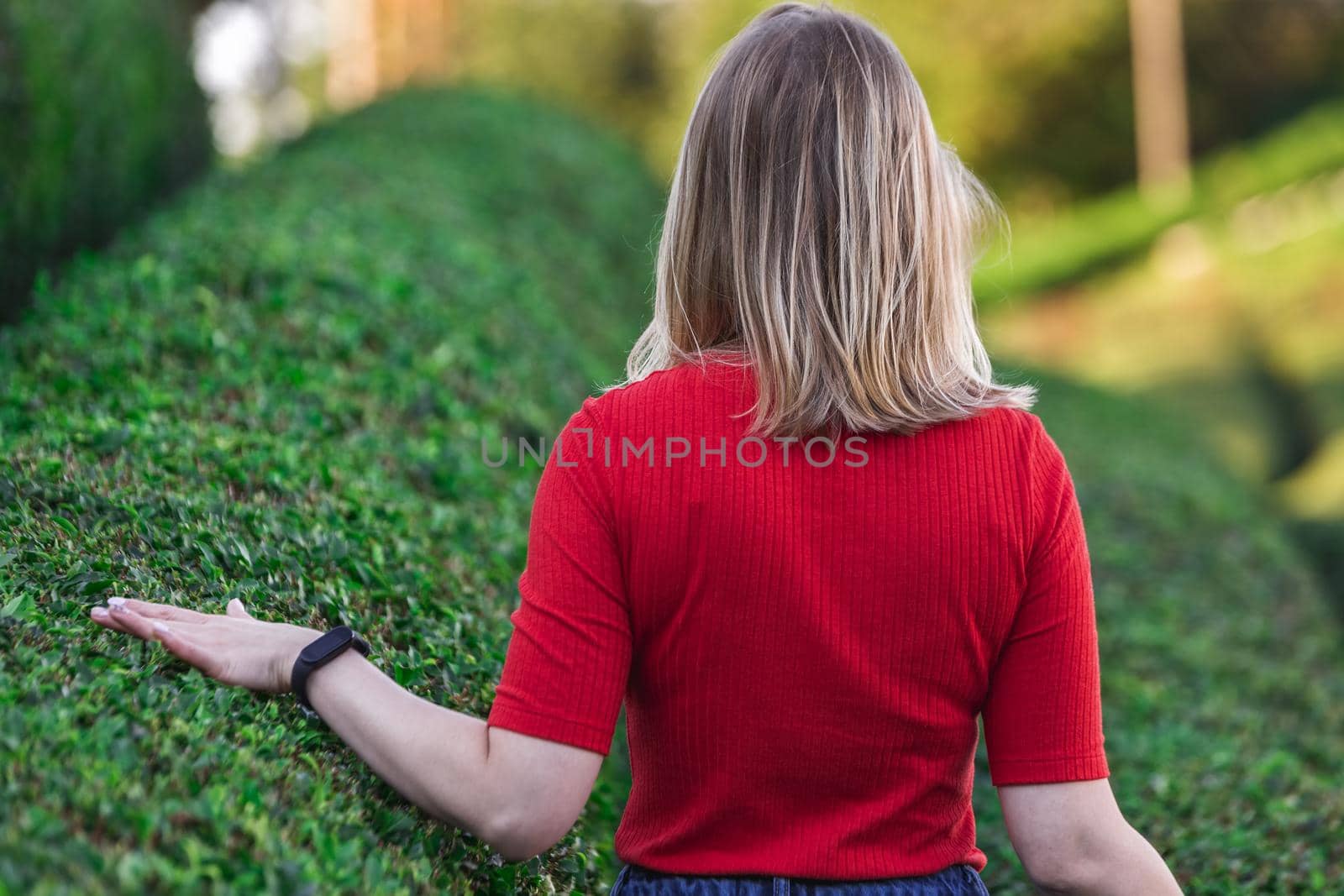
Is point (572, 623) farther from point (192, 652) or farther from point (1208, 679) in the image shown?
point (1208, 679)

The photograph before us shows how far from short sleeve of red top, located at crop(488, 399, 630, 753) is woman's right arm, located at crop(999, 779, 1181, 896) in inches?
25.5

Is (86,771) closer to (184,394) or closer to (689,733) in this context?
(689,733)

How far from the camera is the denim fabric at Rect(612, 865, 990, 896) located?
1.81m

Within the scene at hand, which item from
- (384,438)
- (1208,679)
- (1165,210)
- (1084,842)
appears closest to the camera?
(1084,842)

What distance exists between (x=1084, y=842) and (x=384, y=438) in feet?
8.74

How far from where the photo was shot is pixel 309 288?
15.4 feet

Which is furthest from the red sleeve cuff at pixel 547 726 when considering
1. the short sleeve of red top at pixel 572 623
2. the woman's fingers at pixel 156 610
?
the woman's fingers at pixel 156 610

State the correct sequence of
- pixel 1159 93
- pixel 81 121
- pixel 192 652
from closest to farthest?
pixel 192 652, pixel 81 121, pixel 1159 93

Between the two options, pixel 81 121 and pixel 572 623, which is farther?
pixel 81 121

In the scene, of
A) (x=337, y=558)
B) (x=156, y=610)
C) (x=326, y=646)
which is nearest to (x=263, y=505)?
(x=337, y=558)

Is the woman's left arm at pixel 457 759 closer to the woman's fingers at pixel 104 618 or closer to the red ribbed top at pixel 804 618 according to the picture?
the red ribbed top at pixel 804 618

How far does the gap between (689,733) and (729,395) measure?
0.52m

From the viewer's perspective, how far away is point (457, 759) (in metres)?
1.76

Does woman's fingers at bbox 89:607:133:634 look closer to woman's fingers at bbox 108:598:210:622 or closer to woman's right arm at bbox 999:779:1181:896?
woman's fingers at bbox 108:598:210:622
